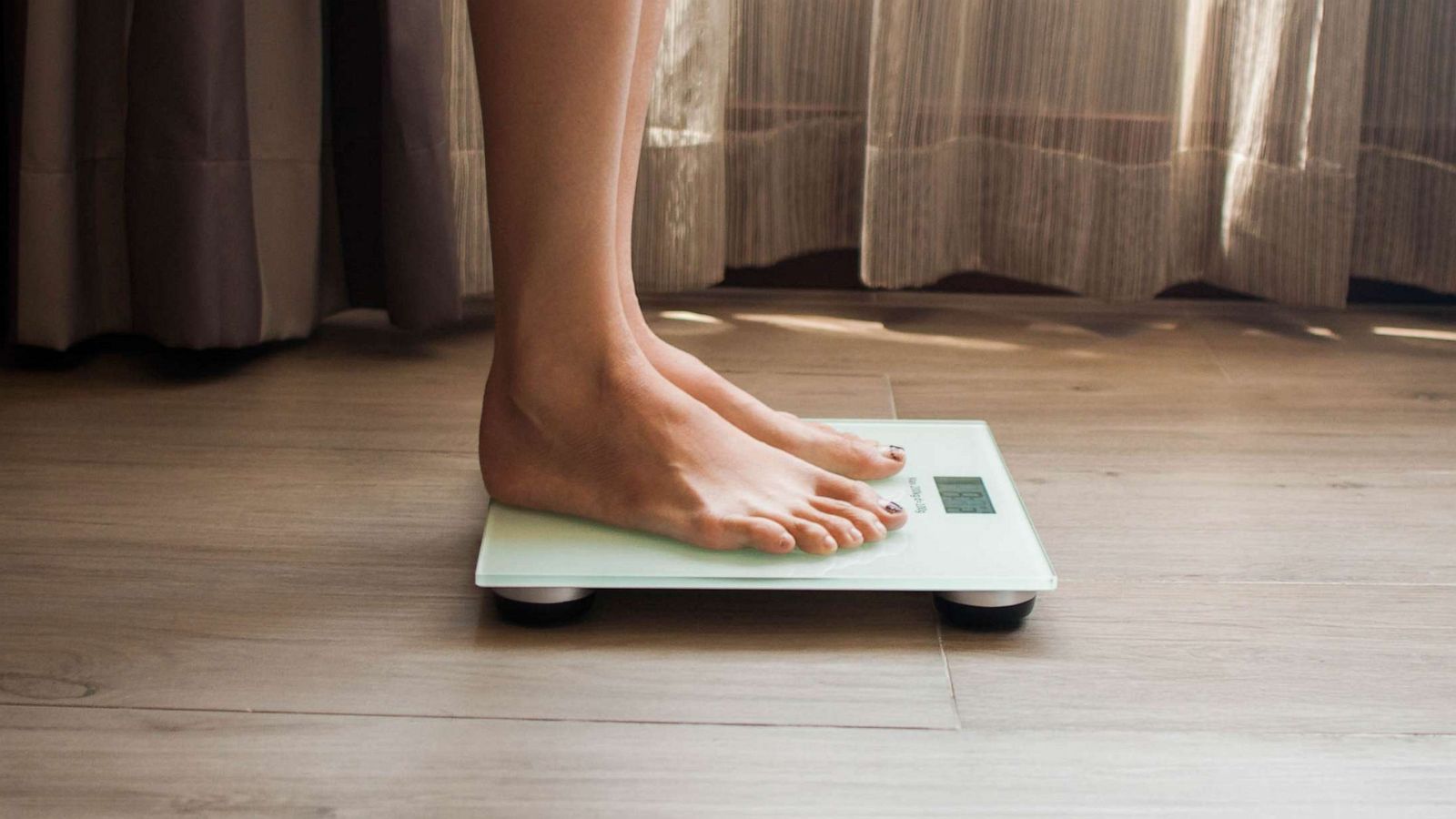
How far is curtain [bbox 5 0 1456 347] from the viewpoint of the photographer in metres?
1.28

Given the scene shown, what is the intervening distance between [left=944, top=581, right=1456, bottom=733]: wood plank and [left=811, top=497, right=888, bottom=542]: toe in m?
0.08

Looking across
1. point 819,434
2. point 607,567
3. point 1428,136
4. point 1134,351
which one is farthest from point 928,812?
point 1428,136

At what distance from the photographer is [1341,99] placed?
4.70 feet

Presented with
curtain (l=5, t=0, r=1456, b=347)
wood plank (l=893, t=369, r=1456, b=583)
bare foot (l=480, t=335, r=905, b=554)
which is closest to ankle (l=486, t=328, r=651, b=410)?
bare foot (l=480, t=335, r=905, b=554)

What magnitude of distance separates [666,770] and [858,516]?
25 centimetres

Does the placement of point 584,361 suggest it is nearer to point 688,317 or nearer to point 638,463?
point 638,463

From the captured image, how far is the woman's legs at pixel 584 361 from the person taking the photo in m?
0.84

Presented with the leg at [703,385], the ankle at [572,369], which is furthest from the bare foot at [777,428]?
the ankle at [572,369]

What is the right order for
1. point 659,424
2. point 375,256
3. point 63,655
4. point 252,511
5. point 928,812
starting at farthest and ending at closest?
1. point 375,256
2. point 252,511
3. point 659,424
4. point 63,655
5. point 928,812

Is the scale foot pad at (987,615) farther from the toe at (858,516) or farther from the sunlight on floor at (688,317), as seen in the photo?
the sunlight on floor at (688,317)

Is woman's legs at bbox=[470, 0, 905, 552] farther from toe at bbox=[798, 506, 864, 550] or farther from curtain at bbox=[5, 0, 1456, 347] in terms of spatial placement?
curtain at bbox=[5, 0, 1456, 347]

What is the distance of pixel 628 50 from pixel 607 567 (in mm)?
329

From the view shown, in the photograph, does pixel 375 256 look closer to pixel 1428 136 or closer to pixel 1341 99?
pixel 1341 99

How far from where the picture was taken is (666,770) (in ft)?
2.24
